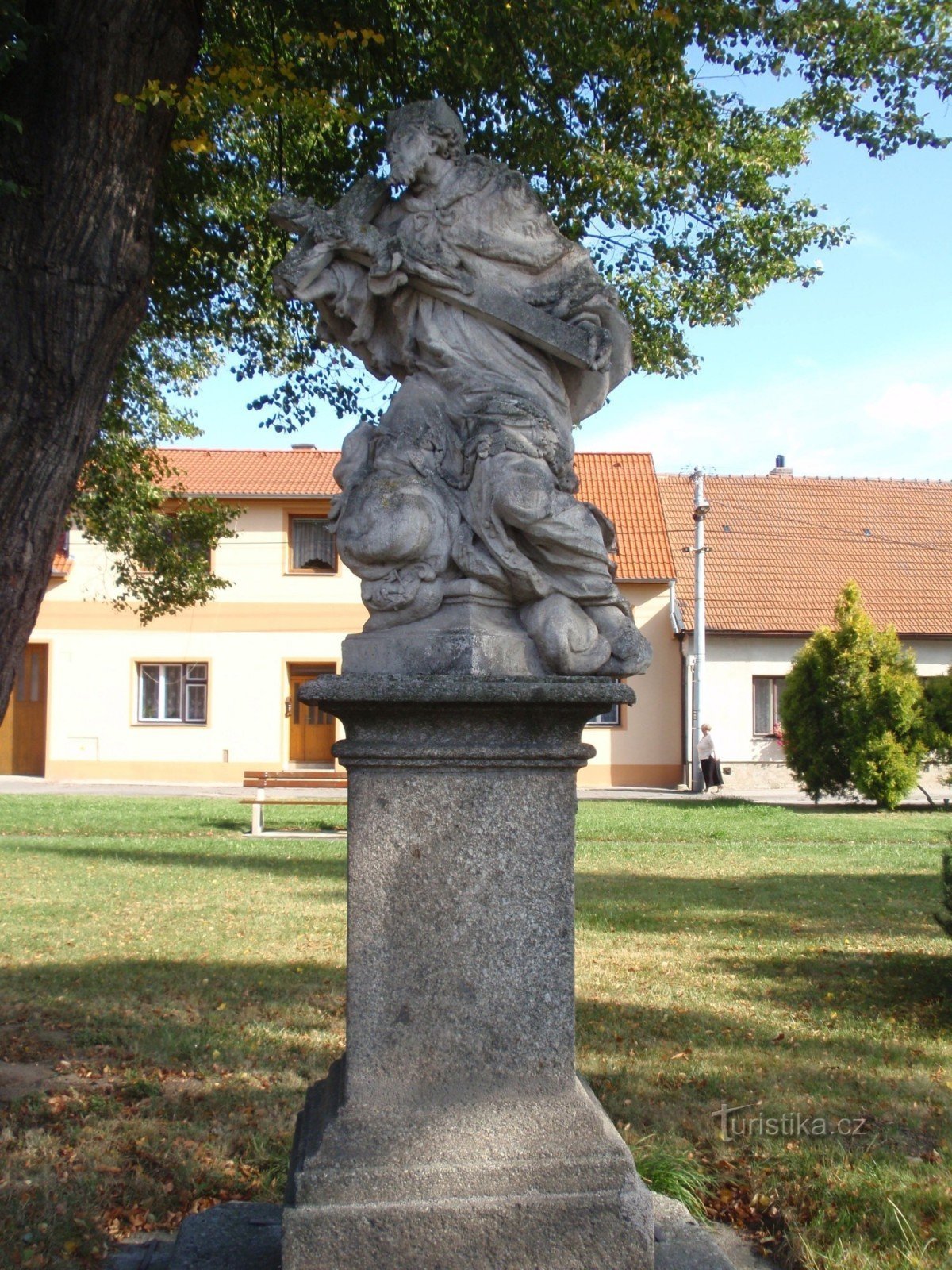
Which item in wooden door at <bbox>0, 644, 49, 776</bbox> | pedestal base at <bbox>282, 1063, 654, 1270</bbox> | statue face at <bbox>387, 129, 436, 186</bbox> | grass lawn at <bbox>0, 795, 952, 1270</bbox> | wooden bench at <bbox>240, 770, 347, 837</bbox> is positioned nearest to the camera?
pedestal base at <bbox>282, 1063, 654, 1270</bbox>

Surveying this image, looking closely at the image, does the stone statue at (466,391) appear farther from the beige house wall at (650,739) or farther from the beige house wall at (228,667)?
the beige house wall at (650,739)

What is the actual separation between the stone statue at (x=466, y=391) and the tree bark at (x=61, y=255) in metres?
1.69

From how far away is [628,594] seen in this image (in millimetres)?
25406

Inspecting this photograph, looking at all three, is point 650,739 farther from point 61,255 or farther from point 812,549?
point 61,255

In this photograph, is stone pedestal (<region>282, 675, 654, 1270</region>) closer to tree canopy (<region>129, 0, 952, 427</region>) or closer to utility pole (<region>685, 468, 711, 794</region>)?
tree canopy (<region>129, 0, 952, 427</region>)

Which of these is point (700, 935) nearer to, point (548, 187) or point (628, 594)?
point (548, 187)

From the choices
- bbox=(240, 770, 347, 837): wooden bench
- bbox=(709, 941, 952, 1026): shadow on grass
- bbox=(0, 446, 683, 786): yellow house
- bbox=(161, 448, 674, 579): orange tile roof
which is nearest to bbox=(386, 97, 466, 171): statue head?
bbox=(709, 941, 952, 1026): shadow on grass

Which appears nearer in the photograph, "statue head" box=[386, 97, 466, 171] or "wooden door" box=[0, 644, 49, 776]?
"statue head" box=[386, 97, 466, 171]

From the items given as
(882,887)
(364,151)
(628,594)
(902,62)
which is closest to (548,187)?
(364,151)

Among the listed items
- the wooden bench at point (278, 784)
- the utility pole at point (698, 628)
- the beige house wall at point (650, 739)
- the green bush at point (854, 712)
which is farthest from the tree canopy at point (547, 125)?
the beige house wall at point (650, 739)

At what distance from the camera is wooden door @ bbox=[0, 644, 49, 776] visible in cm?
2650

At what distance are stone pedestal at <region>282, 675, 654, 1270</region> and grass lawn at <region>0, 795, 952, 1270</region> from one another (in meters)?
1.12

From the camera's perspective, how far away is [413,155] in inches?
149

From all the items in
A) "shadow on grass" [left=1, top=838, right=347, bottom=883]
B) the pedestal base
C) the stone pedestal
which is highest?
the stone pedestal
